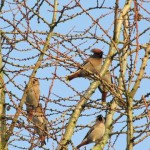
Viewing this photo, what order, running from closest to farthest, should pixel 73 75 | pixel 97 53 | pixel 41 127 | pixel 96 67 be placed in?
pixel 41 127 < pixel 73 75 < pixel 96 67 < pixel 97 53

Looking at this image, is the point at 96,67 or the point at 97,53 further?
the point at 97,53

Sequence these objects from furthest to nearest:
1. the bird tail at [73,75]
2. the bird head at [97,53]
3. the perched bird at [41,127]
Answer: the bird head at [97,53], the bird tail at [73,75], the perched bird at [41,127]

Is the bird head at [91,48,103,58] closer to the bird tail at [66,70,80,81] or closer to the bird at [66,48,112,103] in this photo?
the bird at [66,48,112,103]

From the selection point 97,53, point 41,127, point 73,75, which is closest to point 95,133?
point 97,53

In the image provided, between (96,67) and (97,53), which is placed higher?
(97,53)

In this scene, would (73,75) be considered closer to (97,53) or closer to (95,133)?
(97,53)

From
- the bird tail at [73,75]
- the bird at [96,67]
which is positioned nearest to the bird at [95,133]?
the bird at [96,67]

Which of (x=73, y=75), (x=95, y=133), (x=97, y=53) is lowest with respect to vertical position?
(x=95, y=133)

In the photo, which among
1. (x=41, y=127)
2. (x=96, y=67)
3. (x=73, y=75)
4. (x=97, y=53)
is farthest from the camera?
(x=97, y=53)

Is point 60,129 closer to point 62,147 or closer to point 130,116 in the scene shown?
point 62,147

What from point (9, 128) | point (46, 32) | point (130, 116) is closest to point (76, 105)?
point (9, 128)

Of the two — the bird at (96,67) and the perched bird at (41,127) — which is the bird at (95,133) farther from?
the perched bird at (41,127)

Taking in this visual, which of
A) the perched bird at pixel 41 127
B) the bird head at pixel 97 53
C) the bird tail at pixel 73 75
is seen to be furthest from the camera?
the bird head at pixel 97 53

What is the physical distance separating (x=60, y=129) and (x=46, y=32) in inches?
60.6
